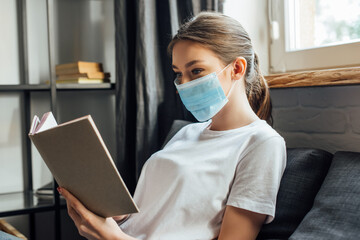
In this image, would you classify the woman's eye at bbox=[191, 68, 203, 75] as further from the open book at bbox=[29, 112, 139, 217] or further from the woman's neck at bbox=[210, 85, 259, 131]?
the open book at bbox=[29, 112, 139, 217]

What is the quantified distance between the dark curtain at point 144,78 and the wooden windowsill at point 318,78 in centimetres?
48

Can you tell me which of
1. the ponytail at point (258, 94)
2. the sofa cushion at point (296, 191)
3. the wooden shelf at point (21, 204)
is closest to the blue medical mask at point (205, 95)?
the ponytail at point (258, 94)

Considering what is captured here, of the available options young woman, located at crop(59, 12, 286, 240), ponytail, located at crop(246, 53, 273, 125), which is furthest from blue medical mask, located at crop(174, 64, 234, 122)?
ponytail, located at crop(246, 53, 273, 125)

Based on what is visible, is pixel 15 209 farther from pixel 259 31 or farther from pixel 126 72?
pixel 259 31

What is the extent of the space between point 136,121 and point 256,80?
2.10 ft

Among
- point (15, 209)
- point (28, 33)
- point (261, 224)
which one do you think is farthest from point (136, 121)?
point (261, 224)

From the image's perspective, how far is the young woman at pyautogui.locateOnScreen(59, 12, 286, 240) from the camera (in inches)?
38.9

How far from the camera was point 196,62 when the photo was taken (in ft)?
3.71

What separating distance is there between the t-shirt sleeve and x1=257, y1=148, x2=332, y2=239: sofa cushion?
0.02 m

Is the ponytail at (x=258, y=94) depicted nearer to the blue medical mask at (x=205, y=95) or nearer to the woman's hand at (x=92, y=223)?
the blue medical mask at (x=205, y=95)

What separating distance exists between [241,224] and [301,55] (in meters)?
0.82

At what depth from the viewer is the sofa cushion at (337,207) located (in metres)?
0.81

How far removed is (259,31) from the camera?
174cm

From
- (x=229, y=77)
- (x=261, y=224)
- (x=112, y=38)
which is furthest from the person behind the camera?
(x=112, y=38)
